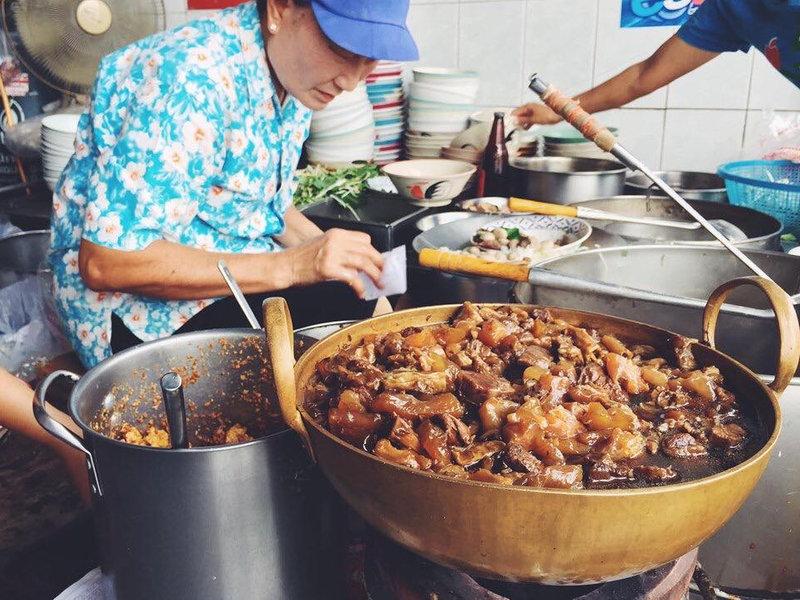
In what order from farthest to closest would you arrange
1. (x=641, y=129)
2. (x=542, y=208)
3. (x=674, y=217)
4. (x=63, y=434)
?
(x=641, y=129) < (x=674, y=217) < (x=542, y=208) < (x=63, y=434)

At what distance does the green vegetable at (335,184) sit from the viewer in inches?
119

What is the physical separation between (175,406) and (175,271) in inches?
28.5

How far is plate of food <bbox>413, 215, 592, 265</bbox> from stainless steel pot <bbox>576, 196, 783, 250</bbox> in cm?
17

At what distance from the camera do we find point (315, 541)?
1.32m

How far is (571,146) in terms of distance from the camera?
329 centimetres

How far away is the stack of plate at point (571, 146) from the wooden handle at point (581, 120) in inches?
56.4

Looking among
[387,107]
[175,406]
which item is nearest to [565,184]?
[387,107]

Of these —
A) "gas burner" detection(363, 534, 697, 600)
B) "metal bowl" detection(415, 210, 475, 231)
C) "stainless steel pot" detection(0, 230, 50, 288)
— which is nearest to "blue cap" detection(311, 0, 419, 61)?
"metal bowl" detection(415, 210, 475, 231)

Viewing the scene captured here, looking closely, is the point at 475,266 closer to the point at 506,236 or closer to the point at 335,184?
the point at 506,236

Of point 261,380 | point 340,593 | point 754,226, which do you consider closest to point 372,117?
point 754,226

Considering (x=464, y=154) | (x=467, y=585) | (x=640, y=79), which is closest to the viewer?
(x=467, y=585)

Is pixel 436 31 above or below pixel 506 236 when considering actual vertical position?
above

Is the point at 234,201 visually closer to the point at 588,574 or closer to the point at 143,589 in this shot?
the point at 143,589

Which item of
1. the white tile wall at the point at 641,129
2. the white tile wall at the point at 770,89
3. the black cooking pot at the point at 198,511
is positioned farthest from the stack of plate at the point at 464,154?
the black cooking pot at the point at 198,511
